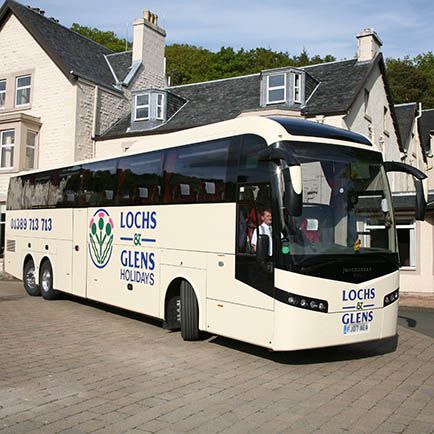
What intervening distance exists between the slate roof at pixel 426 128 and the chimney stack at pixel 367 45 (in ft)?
54.5

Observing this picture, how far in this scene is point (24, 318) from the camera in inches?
457

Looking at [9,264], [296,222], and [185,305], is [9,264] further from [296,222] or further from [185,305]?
[296,222]

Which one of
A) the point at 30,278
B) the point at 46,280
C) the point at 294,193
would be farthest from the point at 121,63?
the point at 294,193

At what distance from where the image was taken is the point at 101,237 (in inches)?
473

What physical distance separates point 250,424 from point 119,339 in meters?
4.70

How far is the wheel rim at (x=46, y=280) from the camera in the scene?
47.3ft

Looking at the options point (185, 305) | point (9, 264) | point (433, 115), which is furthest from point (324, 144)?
point (433, 115)

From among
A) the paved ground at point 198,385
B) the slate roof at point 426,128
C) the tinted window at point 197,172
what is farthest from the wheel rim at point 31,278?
the slate roof at point 426,128

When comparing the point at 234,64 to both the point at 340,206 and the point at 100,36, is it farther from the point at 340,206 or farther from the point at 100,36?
the point at 340,206

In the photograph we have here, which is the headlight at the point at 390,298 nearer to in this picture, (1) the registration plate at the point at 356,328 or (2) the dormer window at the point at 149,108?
(1) the registration plate at the point at 356,328

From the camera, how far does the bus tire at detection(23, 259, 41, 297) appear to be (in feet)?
50.2

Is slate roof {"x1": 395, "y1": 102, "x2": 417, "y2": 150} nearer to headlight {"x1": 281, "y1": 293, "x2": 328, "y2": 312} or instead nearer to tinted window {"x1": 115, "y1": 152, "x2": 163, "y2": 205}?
tinted window {"x1": 115, "y1": 152, "x2": 163, "y2": 205}

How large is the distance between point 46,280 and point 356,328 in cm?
948

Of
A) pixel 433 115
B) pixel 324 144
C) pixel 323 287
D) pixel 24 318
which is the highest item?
pixel 433 115
